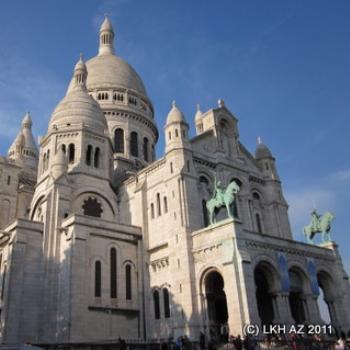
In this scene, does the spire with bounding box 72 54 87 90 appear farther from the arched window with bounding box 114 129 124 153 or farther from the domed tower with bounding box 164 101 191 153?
the domed tower with bounding box 164 101 191 153

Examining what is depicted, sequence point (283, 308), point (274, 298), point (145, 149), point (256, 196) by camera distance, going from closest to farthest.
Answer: point (283, 308) → point (274, 298) → point (256, 196) → point (145, 149)

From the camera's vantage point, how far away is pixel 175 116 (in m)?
40.9

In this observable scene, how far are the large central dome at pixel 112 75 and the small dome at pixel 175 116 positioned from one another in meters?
21.3

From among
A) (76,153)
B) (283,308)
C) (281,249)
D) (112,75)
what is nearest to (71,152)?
(76,153)

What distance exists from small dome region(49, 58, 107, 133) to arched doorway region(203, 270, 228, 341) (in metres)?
22.1

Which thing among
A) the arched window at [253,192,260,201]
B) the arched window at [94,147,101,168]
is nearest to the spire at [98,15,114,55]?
the arched window at [94,147,101,168]

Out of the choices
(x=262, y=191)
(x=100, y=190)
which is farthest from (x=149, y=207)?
(x=262, y=191)

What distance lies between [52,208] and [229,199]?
16508mm

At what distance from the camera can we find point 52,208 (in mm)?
38750

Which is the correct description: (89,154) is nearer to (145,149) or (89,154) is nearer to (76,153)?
(76,153)

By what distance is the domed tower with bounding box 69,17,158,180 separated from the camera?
188 ft

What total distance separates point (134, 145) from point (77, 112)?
42.5 feet

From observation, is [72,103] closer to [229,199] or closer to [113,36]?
[229,199]

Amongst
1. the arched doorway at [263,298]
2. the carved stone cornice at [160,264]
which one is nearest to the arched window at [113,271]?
the carved stone cornice at [160,264]
